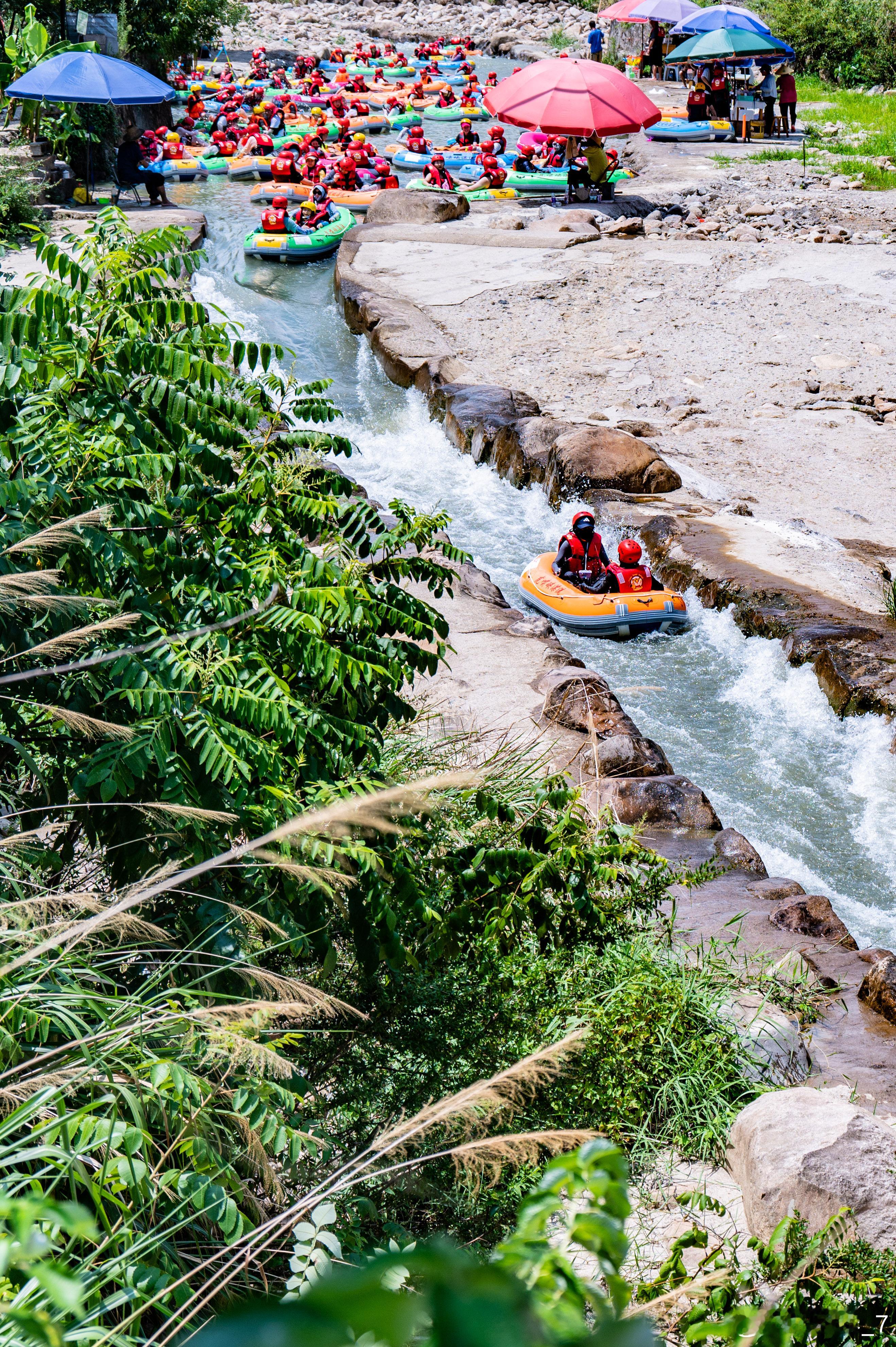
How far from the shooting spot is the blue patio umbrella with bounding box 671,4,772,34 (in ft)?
76.9

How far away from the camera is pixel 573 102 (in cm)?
1803

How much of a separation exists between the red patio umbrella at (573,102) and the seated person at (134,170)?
5.74 metres

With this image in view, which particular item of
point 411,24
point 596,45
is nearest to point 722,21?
point 596,45

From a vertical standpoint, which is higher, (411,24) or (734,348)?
(411,24)

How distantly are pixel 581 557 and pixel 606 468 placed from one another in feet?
6.12

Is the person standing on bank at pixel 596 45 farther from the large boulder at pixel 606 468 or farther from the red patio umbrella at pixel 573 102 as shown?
the large boulder at pixel 606 468

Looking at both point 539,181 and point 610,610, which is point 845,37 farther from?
point 610,610

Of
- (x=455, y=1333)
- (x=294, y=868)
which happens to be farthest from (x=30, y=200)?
(x=455, y=1333)

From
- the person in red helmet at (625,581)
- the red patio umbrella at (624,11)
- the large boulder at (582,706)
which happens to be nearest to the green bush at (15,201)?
the person in red helmet at (625,581)

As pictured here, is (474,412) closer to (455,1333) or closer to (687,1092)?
(687,1092)

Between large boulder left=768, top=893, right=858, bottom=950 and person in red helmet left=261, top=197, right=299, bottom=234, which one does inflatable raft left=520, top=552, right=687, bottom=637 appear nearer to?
large boulder left=768, top=893, right=858, bottom=950

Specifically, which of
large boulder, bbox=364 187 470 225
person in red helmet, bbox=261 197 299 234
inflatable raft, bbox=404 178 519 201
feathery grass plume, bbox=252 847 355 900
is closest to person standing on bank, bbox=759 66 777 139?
inflatable raft, bbox=404 178 519 201

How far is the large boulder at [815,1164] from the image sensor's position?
10.1 ft

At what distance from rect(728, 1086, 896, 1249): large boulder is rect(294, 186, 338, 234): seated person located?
17529mm
